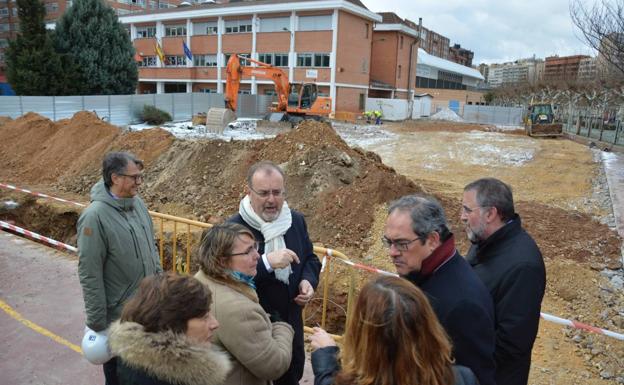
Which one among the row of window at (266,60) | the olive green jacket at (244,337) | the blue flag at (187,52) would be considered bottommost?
the olive green jacket at (244,337)

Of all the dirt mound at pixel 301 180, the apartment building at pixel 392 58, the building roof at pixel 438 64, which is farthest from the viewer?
the building roof at pixel 438 64

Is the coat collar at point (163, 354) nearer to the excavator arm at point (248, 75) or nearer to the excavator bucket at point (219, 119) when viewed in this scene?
the excavator bucket at point (219, 119)

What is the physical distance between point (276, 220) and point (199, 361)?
4.59 feet

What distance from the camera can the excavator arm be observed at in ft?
73.7

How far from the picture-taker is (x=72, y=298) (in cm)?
569

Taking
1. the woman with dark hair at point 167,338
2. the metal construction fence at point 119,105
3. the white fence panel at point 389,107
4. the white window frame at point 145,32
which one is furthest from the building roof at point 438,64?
the woman with dark hair at point 167,338

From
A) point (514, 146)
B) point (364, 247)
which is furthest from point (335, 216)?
point (514, 146)

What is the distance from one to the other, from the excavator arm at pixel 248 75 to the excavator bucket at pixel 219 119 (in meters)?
0.90

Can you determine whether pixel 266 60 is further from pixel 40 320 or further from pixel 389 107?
pixel 40 320

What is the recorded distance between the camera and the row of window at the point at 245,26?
1527 inches

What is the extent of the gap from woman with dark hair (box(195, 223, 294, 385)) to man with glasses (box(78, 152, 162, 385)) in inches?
42.1

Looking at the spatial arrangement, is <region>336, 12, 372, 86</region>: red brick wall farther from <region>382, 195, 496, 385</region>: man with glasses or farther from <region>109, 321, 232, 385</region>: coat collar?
<region>109, 321, 232, 385</region>: coat collar

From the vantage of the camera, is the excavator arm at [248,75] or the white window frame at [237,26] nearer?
the excavator arm at [248,75]

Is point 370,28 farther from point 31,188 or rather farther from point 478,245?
point 478,245
